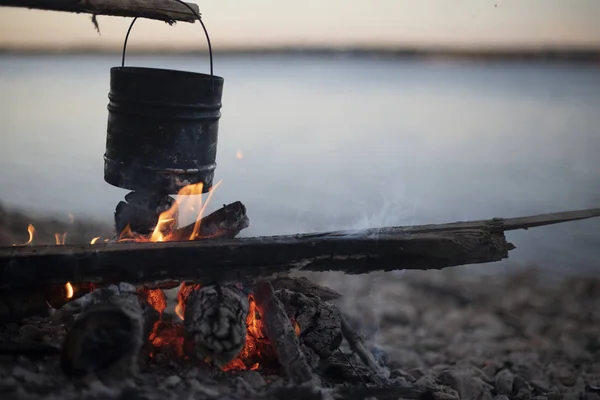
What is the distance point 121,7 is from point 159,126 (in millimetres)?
693

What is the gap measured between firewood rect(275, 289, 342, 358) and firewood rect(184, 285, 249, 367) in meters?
0.49

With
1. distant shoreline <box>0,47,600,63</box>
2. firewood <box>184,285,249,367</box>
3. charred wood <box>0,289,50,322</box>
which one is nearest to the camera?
firewood <box>184,285,249,367</box>

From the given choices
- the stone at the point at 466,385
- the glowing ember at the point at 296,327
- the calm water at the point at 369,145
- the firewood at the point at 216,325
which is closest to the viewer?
the firewood at the point at 216,325

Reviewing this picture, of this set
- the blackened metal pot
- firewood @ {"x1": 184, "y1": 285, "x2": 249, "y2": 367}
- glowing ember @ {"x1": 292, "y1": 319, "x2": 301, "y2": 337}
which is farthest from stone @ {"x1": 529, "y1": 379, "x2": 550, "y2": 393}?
the blackened metal pot

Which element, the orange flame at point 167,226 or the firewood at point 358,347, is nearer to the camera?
the orange flame at point 167,226

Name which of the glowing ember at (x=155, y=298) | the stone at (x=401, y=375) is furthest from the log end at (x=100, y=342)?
the stone at (x=401, y=375)

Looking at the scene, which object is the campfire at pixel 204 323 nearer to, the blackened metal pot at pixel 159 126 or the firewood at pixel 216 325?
the firewood at pixel 216 325

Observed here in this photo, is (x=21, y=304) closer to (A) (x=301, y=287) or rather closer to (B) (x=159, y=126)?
(B) (x=159, y=126)

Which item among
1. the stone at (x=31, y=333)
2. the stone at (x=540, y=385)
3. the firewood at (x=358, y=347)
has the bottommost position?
the stone at (x=540, y=385)

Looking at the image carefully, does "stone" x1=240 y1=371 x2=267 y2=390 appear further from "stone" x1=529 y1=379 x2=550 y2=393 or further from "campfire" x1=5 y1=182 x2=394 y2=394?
"stone" x1=529 y1=379 x2=550 y2=393

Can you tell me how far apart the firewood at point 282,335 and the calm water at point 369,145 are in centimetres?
289

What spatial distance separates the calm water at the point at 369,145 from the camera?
5801mm

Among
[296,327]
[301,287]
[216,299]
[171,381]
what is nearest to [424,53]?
[301,287]

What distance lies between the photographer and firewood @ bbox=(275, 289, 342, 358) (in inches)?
121
